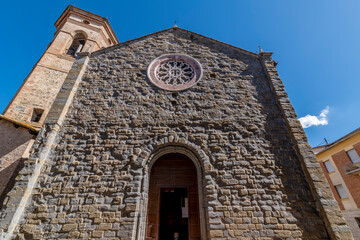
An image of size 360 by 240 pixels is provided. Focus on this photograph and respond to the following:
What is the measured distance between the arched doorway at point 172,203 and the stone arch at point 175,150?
0.94 meters

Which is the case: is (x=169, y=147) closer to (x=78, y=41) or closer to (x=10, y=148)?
(x=10, y=148)

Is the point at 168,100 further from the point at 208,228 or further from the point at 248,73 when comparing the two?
the point at 208,228

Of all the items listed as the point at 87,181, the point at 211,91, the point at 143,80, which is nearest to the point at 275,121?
the point at 211,91

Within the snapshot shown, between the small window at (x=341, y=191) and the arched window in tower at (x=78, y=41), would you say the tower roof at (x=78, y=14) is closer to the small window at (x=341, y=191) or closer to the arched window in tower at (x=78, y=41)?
the arched window in tower at (x=78, y=41)

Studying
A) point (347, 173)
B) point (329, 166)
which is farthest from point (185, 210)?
point (329, 166)

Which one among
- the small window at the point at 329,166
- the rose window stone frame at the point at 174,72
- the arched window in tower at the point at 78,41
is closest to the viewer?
the rose window stone frame at the point at 174,72

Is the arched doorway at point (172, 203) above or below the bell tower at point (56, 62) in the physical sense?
below

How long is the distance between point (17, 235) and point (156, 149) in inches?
154

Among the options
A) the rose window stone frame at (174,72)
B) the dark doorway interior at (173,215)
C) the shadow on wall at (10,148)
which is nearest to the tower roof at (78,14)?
the rose window stone frame at (174,72)

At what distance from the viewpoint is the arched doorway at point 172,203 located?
19.1ft

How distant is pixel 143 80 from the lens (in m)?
7.15

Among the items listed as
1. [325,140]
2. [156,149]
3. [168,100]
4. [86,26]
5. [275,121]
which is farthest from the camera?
[325,140]

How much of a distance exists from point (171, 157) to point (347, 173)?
15.2 meters

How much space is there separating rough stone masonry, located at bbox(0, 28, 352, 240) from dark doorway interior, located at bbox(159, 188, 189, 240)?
1940 mm
